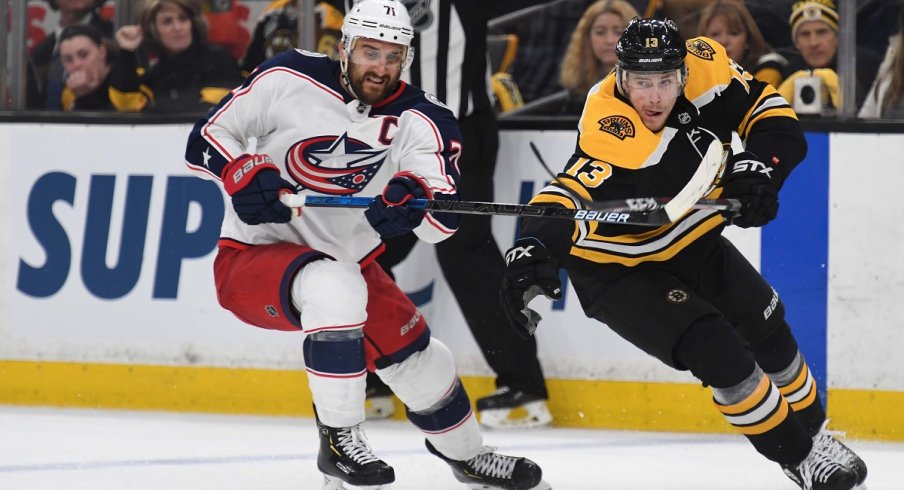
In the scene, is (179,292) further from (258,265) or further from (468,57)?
(258,265)

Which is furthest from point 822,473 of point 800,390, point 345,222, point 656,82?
point 345,222

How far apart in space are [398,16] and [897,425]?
202 centimetres

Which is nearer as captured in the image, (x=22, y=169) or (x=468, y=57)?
(x=468, y=57)

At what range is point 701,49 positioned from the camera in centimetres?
342

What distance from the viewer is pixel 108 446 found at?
13.8 ft

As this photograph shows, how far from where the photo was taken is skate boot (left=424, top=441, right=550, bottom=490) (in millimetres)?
3492

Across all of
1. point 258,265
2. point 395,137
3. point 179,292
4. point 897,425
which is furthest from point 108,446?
point 897,425

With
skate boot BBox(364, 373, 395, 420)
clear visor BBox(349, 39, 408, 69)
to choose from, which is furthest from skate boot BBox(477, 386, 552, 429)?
clear visor BBox(349, 39, 408, 69)

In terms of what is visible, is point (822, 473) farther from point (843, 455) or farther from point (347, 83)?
point (347, 83)

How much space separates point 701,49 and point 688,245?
1.52 ft

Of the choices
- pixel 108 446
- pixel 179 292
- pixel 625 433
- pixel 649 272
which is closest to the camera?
pixel 649 272

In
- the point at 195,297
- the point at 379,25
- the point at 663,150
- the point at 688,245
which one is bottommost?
the point at 195,297

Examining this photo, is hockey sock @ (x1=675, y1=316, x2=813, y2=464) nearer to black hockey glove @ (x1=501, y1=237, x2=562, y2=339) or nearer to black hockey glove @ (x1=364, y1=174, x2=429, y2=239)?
black hockey glove @ (x1=501, y1=237, x2=562, y2=339)

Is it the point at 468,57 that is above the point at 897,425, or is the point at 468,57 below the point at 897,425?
above
